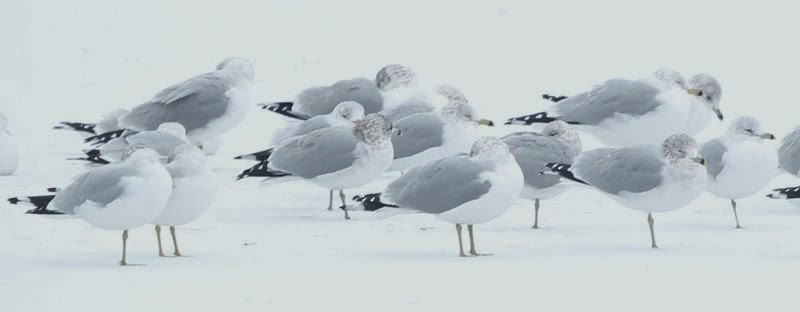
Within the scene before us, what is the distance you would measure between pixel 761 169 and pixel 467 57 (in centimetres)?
896

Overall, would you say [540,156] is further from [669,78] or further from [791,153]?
[669,78]

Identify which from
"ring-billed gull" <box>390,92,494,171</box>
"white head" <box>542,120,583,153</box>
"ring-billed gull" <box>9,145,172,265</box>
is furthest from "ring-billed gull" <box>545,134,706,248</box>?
"ring-billed gull" <box>9,145,172,265</box>

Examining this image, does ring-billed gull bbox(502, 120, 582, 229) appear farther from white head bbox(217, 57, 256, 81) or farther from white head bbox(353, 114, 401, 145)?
white head bbox(217, 57, 256, 81)

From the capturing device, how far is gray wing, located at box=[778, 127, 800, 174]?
1237 centimetres

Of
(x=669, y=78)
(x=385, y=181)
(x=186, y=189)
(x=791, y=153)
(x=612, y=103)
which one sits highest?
(x=186, y=189)

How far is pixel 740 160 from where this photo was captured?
11250mm

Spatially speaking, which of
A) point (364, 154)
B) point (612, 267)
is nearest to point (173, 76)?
point (364, 154)

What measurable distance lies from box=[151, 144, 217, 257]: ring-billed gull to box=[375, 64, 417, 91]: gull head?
16.2ft

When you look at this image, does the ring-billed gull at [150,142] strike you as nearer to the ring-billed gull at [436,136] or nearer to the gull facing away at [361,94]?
the gull facing away at [361,94]

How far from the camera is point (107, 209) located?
9336 mm

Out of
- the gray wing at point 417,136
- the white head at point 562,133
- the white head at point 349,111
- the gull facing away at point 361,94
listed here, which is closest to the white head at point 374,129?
the gray wing at point 417,136

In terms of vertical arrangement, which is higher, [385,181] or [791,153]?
[791,153]

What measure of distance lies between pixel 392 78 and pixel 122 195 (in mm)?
5712

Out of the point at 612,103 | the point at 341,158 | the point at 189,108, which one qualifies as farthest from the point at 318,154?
the point at 612,103
